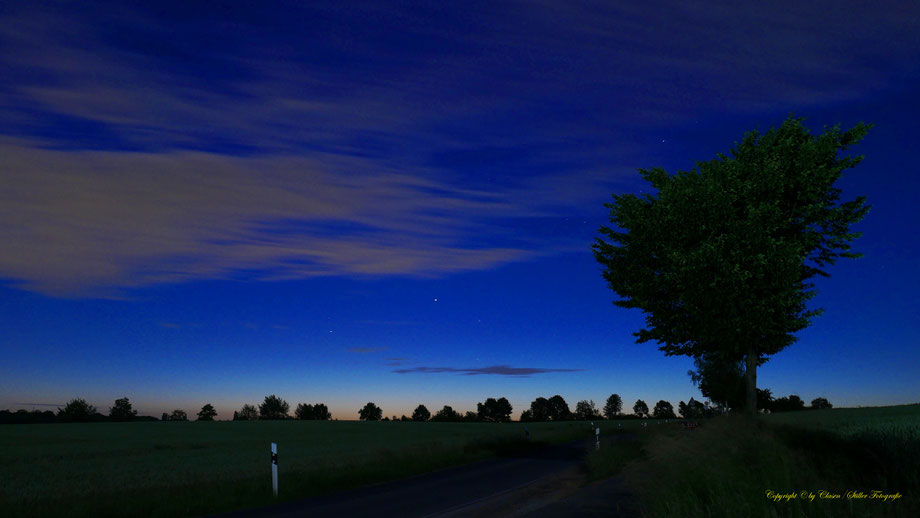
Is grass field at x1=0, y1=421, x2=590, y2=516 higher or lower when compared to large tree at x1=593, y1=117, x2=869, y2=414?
lower

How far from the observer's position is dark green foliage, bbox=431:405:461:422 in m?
145

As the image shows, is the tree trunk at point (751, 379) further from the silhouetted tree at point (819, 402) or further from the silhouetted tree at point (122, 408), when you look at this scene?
the silhouetted tree at point (819, 402)

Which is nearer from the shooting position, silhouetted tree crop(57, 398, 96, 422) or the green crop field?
the green crop field

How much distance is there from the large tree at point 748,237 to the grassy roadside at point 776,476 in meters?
7.77

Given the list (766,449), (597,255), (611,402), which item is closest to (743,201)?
(597,255)

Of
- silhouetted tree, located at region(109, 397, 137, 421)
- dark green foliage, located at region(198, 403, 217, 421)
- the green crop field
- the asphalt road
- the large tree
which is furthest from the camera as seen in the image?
dark green foliage, located at region(198, 403, 217, 421)

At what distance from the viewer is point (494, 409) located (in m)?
161

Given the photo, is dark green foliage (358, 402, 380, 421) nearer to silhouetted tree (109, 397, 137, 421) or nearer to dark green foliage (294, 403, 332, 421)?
dark green foliage (294, 403, 332, 421)

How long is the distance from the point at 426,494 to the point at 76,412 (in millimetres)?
120057

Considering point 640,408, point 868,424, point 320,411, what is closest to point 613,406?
point 640,408

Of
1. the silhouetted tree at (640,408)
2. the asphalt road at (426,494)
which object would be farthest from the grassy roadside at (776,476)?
the silhouetted tree at (640,408)

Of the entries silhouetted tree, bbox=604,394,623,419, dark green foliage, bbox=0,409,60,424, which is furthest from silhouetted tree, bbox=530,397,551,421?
dark green foliage, bbox=0,409,60,424

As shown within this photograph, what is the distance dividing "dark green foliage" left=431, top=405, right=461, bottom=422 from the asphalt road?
12756cm

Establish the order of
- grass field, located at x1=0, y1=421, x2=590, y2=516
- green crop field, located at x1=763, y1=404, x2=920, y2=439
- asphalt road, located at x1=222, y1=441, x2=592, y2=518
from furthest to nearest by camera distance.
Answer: green crop field, located at x1=763, y1=404, x2=920, y2=439 → grass field, located at x1=0, y1=421, x2=590, y2=516 → asphalt road, located at x1=222, y1=441, x2=592, y2=518
